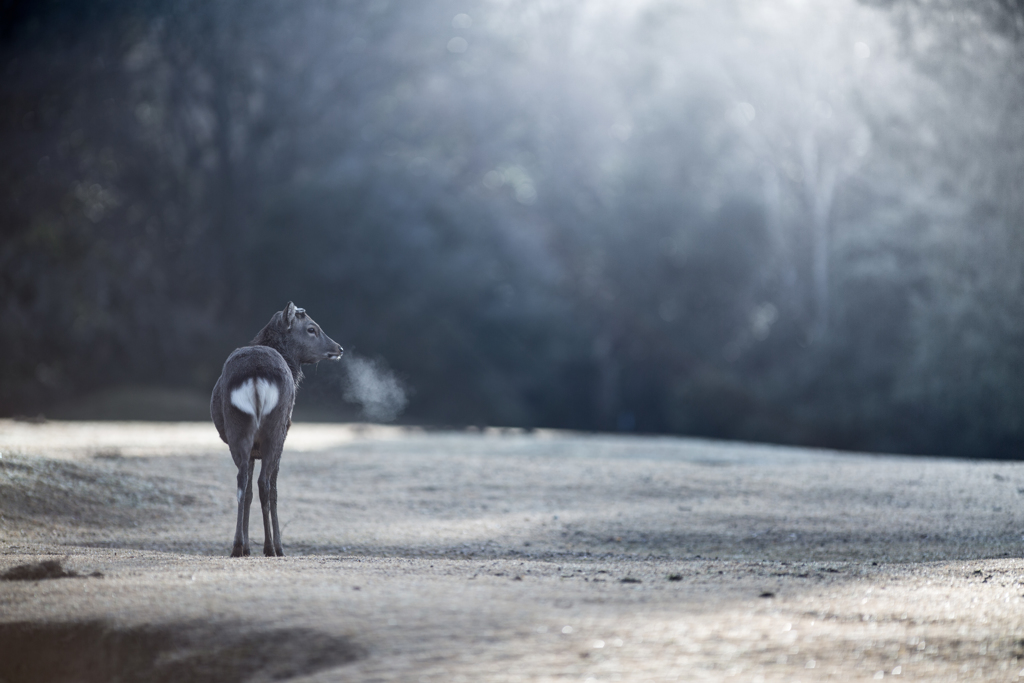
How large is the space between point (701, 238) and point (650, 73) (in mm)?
5992

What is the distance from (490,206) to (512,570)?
24.5m

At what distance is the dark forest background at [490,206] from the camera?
2481 cm

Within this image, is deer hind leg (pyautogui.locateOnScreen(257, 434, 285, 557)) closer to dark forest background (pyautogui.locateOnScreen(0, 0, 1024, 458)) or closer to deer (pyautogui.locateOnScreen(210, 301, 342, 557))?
deer (pyautogui.locateOnScreen(210, 301, 342, 557))

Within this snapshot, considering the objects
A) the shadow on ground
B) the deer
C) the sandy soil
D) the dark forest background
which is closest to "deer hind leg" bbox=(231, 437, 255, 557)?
the deer

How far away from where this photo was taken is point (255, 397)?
6.15 metres

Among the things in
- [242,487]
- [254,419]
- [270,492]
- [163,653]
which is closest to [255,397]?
[254,419]

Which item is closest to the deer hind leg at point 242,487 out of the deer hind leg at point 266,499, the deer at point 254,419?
the deer at point 254,419

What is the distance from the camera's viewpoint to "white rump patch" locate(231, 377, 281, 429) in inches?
241

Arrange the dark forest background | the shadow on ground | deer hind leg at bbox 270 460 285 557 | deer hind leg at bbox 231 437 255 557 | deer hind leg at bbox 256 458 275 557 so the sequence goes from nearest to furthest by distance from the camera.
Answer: the shadow on ground < deer hind leg at bbox 231 437 255 557 < deer hind leg at bbox 256 458 275 557 < deer hind leg at bbox 270 460 285 557 < the dark forest background

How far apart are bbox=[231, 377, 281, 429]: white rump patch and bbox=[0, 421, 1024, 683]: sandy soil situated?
3.15 feet

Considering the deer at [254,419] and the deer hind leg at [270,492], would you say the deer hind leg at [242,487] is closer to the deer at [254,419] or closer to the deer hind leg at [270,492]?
the deer at [254,419]

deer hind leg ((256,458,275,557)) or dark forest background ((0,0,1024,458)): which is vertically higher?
dark forest background ((0,0,1024,458))

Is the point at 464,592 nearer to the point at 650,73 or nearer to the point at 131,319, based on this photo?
the point at 131,319

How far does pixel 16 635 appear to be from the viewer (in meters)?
3.99
